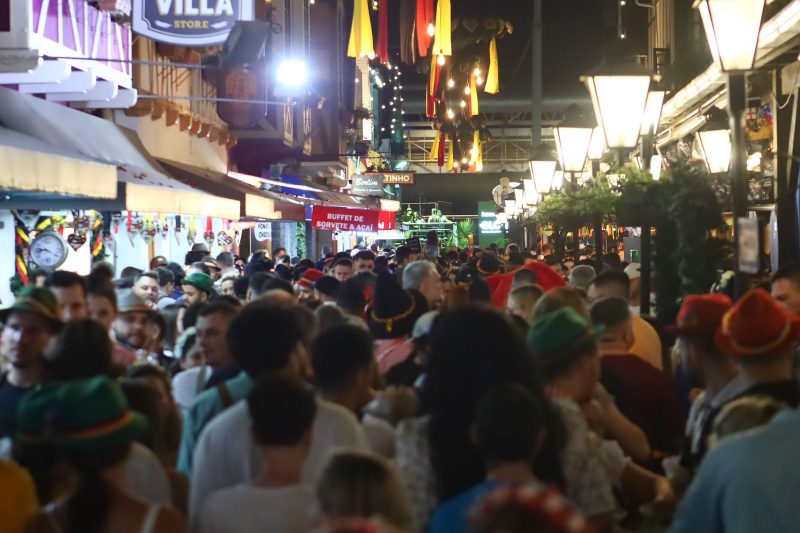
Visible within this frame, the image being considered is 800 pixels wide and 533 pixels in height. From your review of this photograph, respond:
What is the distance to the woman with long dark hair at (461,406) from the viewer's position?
388cm

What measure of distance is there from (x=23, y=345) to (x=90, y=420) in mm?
2458

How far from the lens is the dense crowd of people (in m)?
3.38

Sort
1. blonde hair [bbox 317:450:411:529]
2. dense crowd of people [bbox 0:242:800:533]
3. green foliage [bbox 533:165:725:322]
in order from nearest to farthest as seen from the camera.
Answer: blonde hair [bbox 317:450:411:529] < dense crowd of people [bbox 0:242:800:533] < green foliage [bbox 533:165:725:322]

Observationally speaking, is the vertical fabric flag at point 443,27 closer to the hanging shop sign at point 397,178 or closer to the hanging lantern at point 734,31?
the hanging shop sign at point 397,178

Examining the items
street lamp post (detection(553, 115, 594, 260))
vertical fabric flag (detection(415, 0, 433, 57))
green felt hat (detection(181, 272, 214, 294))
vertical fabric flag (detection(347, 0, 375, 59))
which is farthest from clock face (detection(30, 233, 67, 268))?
vertical fabric flag (detection(415, 0, 433, 57))

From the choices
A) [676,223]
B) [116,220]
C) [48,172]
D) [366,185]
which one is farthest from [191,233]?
[366,185]

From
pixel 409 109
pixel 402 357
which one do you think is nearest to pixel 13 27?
pixel 402 357

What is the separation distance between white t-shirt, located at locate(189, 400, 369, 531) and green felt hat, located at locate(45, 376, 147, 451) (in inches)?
24.3

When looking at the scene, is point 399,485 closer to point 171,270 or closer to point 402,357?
point 402,357

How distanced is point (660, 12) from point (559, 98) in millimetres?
22784

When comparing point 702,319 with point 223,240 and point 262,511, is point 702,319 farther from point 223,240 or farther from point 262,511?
point 223,240

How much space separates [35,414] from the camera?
3826 mm

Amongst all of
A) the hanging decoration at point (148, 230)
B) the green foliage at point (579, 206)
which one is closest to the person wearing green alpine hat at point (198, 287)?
the green foliage at point (579, 206)

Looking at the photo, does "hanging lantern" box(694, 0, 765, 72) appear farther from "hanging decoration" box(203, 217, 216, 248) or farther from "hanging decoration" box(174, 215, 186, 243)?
"hanging decoration" box(203, 217, 216, 248)
